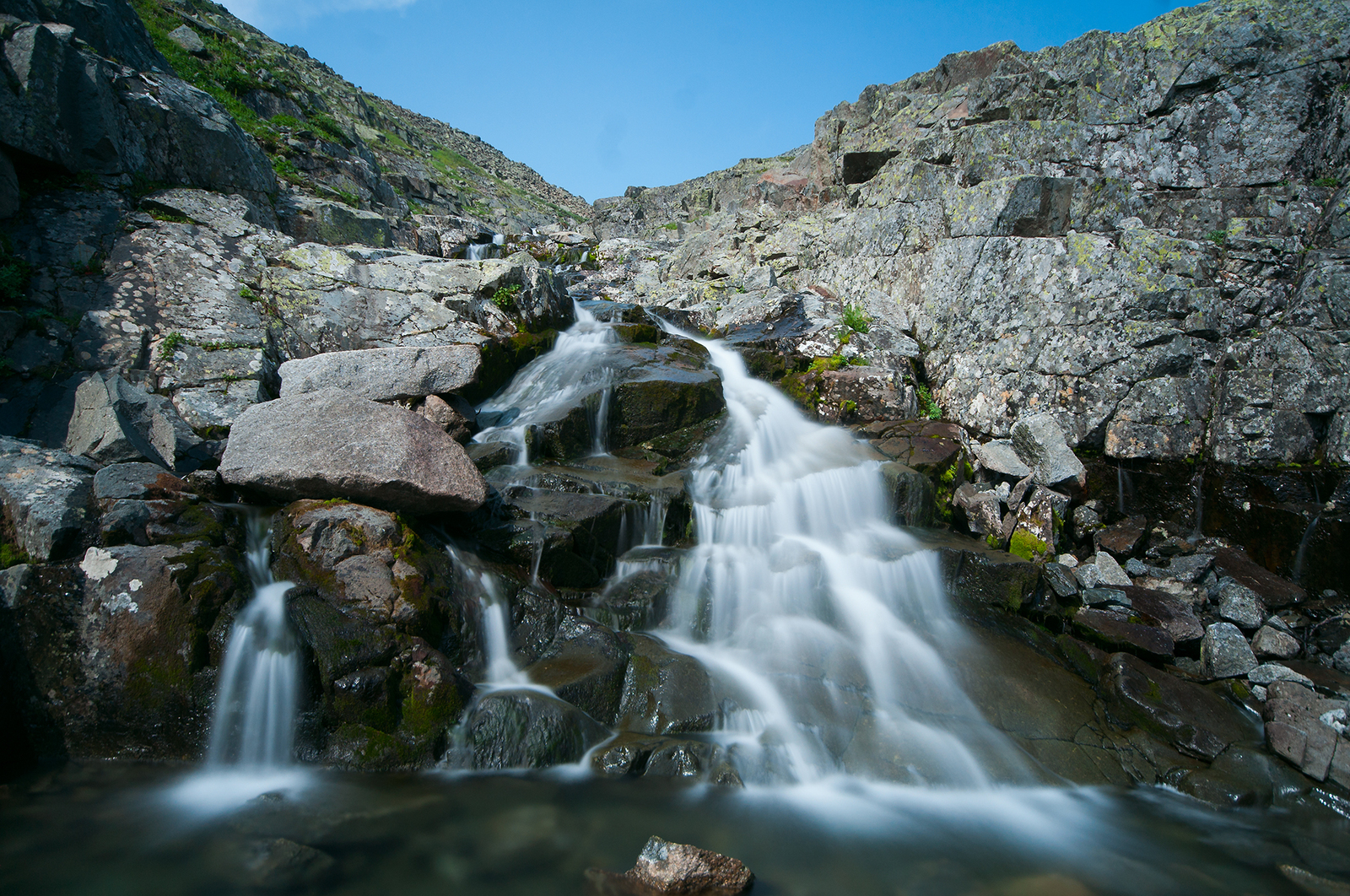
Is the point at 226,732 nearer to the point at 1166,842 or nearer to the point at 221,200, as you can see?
the point at 1166,842

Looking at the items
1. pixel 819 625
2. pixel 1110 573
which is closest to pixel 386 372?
pixel 819 625

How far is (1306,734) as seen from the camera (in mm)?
5273

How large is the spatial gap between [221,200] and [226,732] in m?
9.39

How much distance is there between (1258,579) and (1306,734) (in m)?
2.24

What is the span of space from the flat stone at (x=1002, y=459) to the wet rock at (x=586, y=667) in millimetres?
6197

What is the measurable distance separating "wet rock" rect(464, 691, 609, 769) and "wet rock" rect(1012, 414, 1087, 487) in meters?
7.09

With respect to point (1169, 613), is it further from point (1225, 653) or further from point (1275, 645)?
point (1275, 645)

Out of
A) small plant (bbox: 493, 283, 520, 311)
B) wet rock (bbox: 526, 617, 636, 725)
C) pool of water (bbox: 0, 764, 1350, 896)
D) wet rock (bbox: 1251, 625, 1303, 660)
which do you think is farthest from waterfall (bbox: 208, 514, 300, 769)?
wet rock (bbox: 1251, 625, 1303, 660)

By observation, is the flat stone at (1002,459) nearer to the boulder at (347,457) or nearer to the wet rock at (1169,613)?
the wet rock at (1169,613)

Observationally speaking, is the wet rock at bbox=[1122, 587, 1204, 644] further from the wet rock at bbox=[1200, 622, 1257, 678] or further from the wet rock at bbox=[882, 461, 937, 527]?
the wet rock at bbox=[882, 461, 937, 527]

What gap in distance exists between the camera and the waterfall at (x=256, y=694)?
441 cm

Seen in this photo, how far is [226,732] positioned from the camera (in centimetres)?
441

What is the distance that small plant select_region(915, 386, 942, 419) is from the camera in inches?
410

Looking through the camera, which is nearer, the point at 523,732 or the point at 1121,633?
the point at 523,732
